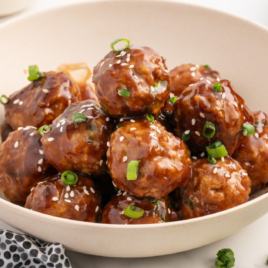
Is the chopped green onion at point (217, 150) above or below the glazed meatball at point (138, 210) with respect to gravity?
above

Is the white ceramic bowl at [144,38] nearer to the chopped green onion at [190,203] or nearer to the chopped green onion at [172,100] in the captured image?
the chopped green onion at [172,100]

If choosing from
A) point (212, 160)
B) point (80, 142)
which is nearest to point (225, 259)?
point (212, 160)

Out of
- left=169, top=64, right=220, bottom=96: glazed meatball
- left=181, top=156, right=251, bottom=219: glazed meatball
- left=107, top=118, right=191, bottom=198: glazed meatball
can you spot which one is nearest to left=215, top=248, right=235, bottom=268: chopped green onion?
left=181, top=156, right=251, bottom=219: glazed meatball

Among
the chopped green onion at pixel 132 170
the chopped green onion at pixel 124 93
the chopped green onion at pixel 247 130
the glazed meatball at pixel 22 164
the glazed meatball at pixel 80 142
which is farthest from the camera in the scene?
the glazed meatball at pixel 22 164

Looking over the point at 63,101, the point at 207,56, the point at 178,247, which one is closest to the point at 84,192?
the point at 178,247

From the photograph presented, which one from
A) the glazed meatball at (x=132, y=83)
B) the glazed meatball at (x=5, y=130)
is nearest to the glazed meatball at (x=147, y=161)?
the glazed meatball at (x=132, y=83)

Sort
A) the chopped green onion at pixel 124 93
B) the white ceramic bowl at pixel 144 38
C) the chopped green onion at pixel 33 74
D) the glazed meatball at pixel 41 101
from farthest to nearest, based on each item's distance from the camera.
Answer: the white ceramic bowl at pixel 144 38 → the chopped green onion at pixel 33 74 → the glazed meatball at pixel 41 101 → the chopped green onion at pixel 124 93

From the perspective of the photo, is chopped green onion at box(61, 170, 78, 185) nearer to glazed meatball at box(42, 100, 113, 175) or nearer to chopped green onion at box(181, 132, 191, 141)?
glazed meatball at box(42, 100, 113, 175)
